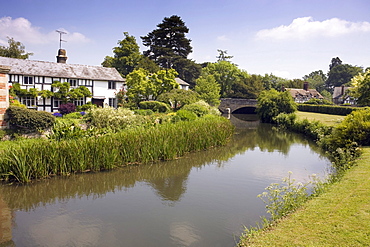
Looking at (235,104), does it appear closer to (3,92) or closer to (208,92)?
(208,92)

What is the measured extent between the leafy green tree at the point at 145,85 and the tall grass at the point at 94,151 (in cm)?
1812

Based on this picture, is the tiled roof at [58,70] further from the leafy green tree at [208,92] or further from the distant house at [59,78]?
the leafy green tree at [208,92]

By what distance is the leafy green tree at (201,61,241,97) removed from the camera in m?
67.6

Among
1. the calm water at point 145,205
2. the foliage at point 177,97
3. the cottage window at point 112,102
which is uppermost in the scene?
the foliage at point 177,97

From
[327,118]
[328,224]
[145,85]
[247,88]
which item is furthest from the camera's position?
[247,88]

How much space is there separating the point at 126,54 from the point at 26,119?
41.0 metres

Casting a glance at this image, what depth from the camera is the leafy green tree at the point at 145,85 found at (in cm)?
3784

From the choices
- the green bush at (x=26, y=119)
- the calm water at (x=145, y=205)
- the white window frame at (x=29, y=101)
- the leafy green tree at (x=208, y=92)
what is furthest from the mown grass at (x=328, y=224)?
the leafy green tree at (x=208, y=92)

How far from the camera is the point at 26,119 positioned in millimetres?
17062

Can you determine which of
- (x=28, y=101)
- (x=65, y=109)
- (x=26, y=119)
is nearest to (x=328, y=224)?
(x=26, y=119)

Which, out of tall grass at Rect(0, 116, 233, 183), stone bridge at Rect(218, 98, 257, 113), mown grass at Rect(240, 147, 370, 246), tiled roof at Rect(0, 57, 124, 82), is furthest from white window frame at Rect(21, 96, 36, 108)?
stone bridge at Rect(218, 98, 257, 113)

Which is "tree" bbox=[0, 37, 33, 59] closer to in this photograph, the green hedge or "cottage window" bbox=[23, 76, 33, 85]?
"cottage window" bbox=[23, 76, 33, 85]

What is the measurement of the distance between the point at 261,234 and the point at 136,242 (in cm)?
341

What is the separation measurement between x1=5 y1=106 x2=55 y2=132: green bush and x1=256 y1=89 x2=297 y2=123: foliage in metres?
32.8
